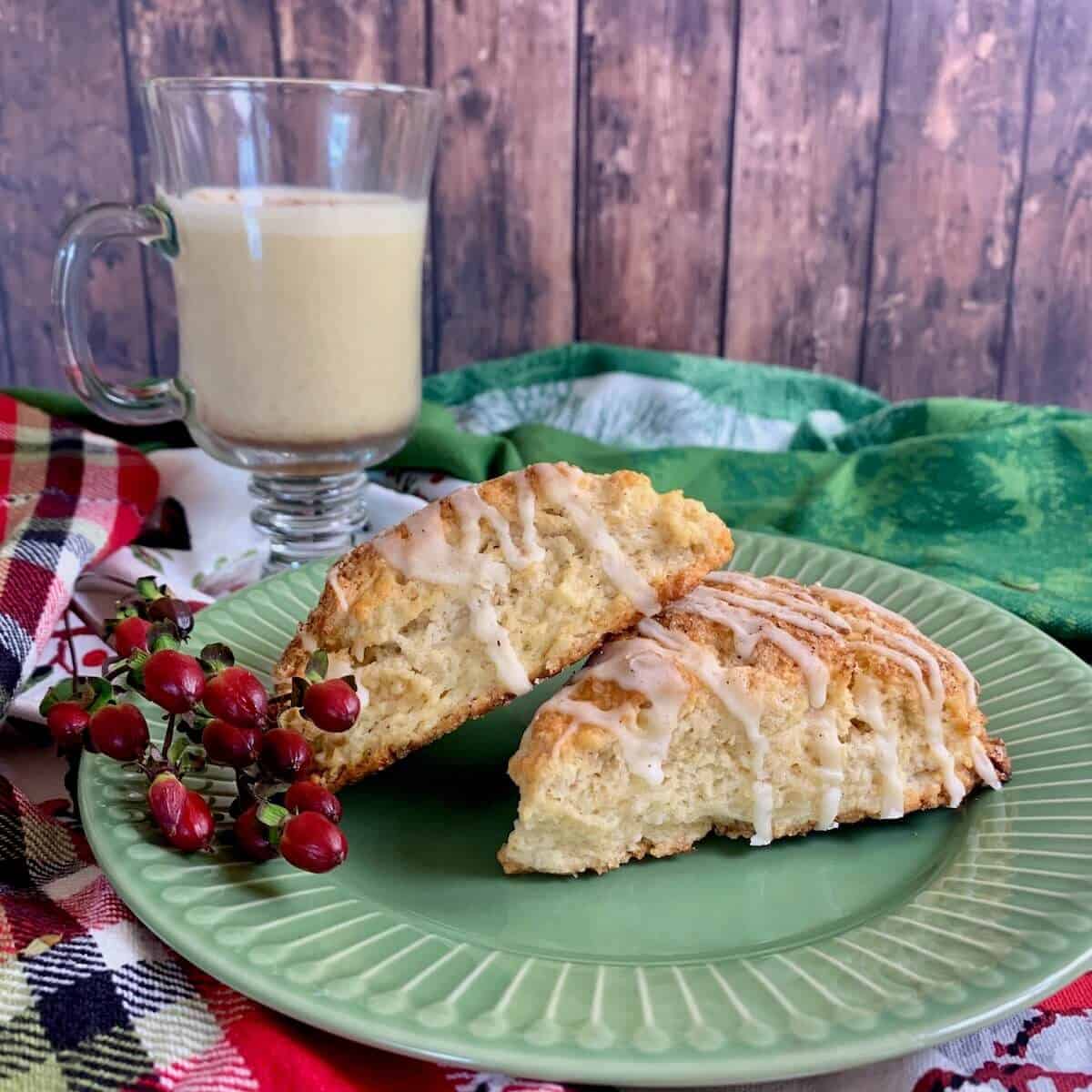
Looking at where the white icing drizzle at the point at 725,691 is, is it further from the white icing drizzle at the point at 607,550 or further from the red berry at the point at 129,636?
the red berry at the point at 129,636

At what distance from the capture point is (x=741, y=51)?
2.96 metres

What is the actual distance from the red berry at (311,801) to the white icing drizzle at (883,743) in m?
0.56

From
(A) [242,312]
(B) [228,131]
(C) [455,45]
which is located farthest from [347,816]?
(C) [455,45]

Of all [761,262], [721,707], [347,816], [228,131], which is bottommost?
[347,816]

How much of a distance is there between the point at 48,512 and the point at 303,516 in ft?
1.28

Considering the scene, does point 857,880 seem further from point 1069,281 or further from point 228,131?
point 1069,281

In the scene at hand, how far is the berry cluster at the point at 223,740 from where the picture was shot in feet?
3.72

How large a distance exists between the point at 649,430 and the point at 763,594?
1337mm

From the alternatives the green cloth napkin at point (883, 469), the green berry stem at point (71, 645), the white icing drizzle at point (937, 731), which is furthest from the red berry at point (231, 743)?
the green cloth napkin at point (883, 469)

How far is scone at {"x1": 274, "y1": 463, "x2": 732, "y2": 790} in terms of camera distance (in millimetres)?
1326

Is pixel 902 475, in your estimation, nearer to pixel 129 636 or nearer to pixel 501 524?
pixel 501 524

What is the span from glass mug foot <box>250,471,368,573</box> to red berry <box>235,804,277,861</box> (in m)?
0.92

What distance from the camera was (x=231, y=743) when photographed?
117 centimetres

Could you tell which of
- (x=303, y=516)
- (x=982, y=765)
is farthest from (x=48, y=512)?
(x=982, y=765)
